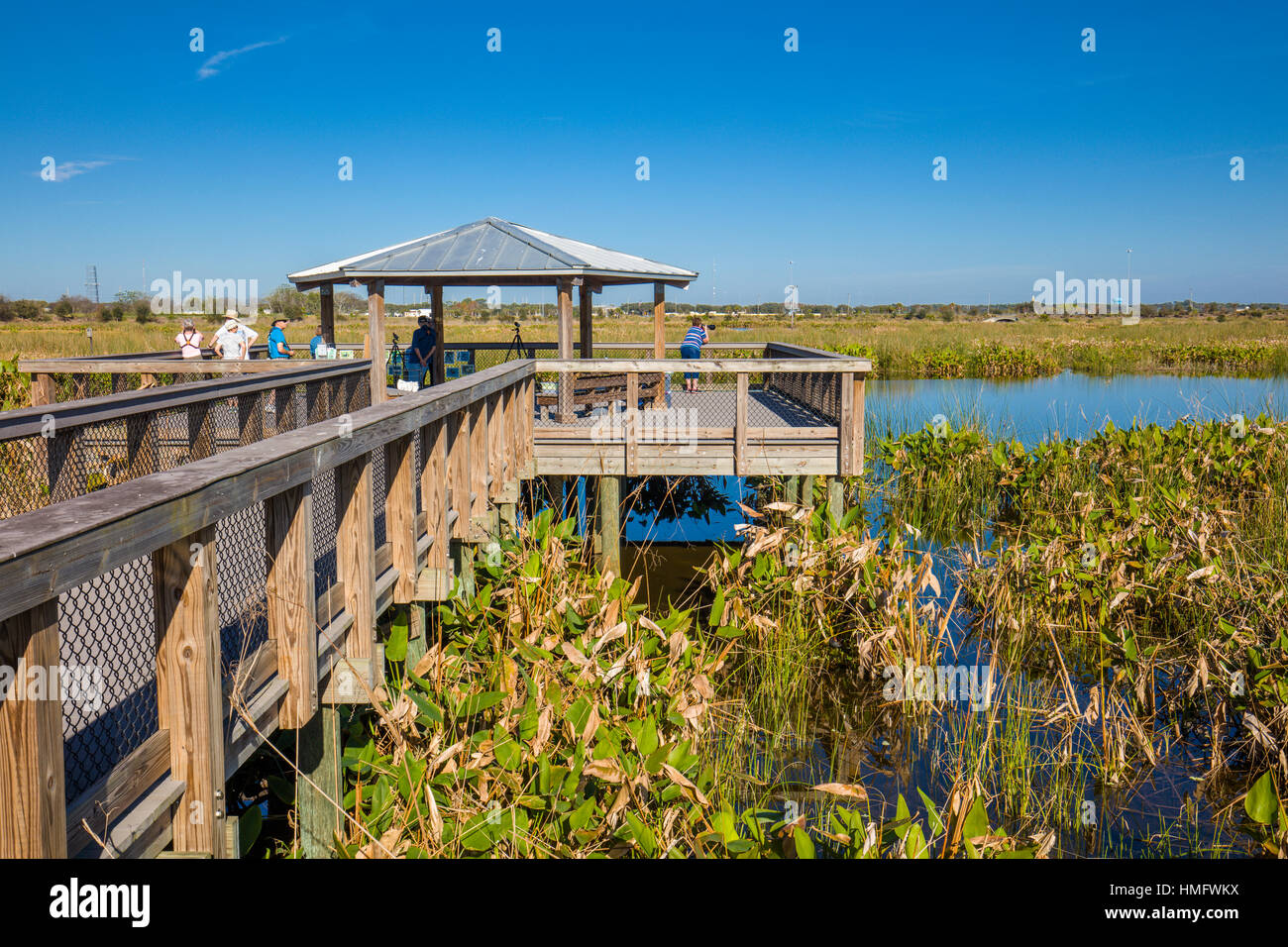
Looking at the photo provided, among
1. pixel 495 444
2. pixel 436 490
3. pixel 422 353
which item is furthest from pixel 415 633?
pixel 422 353

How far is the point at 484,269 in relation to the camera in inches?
465

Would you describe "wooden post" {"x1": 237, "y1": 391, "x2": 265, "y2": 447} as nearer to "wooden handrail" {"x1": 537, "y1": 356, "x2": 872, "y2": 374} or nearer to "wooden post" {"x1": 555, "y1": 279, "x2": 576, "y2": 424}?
"wooden handrail" {"x1": 537, "y1": 356, "x2": 872, "y2": 374}

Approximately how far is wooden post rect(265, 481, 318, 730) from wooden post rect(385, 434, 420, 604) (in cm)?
133

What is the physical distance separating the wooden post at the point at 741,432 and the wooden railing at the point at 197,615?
5297 mm

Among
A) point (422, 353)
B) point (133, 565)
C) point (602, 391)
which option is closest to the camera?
point (133, 565)

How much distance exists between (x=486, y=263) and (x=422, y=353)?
2636mm

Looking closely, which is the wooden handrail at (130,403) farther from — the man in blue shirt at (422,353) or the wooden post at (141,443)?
the man in blue shirt at (422,353)

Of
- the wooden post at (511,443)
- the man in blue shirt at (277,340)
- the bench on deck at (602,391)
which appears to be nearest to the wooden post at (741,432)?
the wooden post at (511,443)

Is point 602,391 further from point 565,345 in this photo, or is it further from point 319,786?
point 319,786

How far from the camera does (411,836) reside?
4.01m

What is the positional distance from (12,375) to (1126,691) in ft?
53.1

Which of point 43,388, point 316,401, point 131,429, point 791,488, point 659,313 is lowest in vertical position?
point 791,488

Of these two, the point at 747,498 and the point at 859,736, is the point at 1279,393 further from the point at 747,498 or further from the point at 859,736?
the point at 859,736

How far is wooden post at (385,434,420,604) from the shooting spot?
4.80 metres
